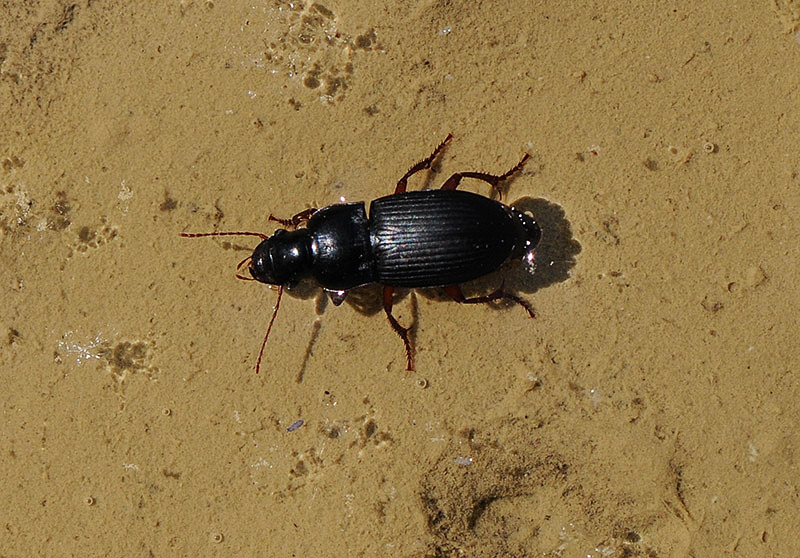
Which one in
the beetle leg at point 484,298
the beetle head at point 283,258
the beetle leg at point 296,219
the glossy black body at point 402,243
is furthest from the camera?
the beetle leg at point 296,219

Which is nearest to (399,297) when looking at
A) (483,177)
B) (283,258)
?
(283,258)

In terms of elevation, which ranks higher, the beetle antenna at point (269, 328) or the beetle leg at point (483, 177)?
the beetle leg at point (483, 177)

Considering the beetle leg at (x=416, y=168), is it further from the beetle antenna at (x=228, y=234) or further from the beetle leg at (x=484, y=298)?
the beetle antenna at (x=228, y=234)

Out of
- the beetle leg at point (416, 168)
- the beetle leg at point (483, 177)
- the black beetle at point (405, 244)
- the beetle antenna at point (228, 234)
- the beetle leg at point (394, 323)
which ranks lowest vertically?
the beetle leg at point (394, 323)

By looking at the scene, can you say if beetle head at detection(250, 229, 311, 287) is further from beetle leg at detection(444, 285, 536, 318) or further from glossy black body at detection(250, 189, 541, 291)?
beetle leg at detection(444, 285, 536, 318)

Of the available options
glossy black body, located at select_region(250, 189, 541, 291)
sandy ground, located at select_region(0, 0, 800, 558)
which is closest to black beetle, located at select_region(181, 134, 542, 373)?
glossy black body, located at select_region(250, 189, 541, 291)

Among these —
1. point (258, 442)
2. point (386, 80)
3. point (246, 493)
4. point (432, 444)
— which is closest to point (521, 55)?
point (386, 80)

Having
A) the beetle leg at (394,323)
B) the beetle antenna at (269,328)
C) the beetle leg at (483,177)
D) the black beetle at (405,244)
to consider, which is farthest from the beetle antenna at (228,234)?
Result: the beetle leg at (483,177)

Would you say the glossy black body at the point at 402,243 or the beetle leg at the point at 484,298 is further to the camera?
the beetle leg at the point at 484,298
